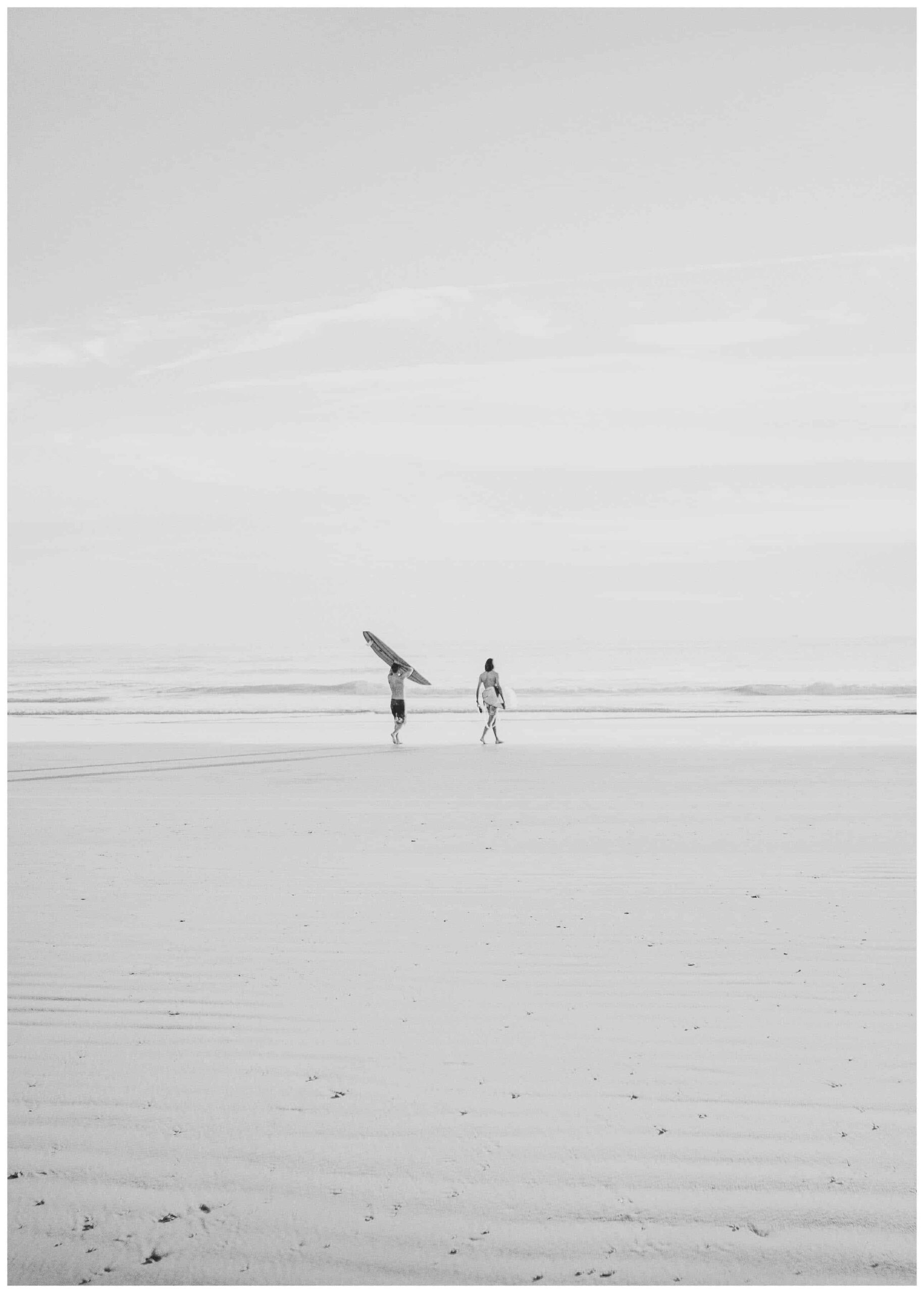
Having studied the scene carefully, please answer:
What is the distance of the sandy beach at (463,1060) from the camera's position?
129 inches

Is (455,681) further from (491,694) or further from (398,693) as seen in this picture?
(491,694)

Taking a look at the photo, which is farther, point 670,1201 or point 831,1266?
point 670,1201

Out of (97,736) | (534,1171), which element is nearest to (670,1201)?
(534,1171)

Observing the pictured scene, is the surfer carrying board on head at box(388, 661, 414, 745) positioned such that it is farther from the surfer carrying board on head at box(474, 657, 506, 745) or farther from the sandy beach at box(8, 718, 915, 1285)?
the sandy beach at box(8, 718, 915, 1285)

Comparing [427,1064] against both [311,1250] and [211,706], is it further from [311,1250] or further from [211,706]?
[211,706]

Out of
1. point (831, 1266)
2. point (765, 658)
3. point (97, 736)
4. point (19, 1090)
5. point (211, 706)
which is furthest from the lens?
point (765, 658)

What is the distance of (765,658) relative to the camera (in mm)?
75812

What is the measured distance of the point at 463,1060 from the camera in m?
4.44

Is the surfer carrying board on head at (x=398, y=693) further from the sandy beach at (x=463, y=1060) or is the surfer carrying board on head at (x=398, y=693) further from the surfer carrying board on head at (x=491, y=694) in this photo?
the sandy beach at (x=463, y=1060)

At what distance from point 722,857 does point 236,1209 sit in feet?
19.5

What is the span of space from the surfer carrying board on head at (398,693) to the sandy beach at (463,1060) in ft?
31.7

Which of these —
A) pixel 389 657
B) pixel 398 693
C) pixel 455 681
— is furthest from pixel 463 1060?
pixel 455 681

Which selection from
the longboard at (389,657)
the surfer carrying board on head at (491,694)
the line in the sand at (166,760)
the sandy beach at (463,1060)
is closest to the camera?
the sandy beach at (463,1060)

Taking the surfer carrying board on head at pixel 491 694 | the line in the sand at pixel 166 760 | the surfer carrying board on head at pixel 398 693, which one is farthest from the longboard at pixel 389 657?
the line in the sand at pixel 166 760
